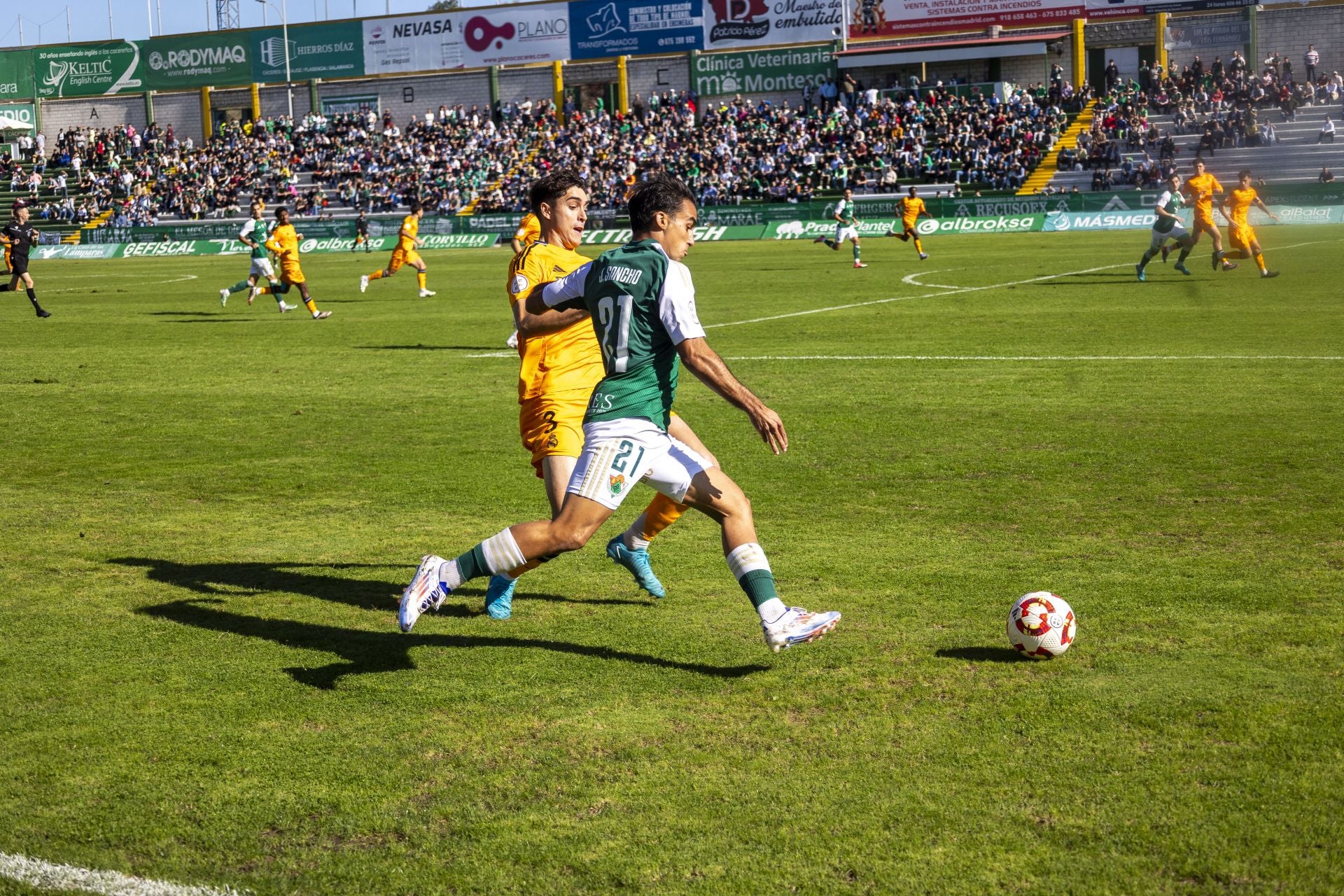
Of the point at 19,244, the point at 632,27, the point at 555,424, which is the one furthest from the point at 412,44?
the point at 555,424

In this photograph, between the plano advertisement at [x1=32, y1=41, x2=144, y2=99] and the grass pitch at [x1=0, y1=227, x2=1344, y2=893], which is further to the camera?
the plano advertisement at [x1=32, y1=41, x2=144, y2=99]

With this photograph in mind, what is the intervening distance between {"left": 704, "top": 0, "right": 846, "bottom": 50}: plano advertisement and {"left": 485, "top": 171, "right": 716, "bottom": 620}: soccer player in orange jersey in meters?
58.0

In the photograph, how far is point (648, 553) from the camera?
825 centimetres

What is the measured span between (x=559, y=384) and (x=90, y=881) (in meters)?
3.68

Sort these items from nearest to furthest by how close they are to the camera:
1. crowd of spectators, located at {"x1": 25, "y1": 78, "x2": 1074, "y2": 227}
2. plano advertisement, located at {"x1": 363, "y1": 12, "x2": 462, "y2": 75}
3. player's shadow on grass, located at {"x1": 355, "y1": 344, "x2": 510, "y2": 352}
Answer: player's shadow on grass, located at {"x1": 355, "y1": 344, "x2": 510, "y2": 352}, crowd of spectators, located at {"x1": 25, "y1": 78, "x2": 1074, "y2": 227}, plano advertisement, located at {"x1": 363, "y1": 12, "x2": 462, "y2": 75}

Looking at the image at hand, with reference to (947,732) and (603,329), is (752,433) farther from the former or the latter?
(947,732)

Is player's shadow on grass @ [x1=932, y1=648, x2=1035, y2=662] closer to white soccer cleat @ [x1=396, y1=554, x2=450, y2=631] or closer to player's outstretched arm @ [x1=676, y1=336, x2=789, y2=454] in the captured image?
player's outstretched arm @ [x1=676, y1=336, x2=789, y2=454]

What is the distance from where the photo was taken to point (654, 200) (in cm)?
590

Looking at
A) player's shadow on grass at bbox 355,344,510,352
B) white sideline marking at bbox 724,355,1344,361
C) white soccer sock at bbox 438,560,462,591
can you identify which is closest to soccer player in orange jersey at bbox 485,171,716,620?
white soccer sock at bbox 438,560,462,591

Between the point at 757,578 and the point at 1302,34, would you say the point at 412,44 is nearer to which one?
the point at 1302,34

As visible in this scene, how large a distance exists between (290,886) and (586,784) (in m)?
1.11

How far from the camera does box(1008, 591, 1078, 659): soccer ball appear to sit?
590 cm

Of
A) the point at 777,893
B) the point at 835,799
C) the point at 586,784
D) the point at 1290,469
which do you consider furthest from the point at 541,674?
the point at 1290,469

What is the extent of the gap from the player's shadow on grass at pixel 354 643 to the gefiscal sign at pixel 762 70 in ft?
193
